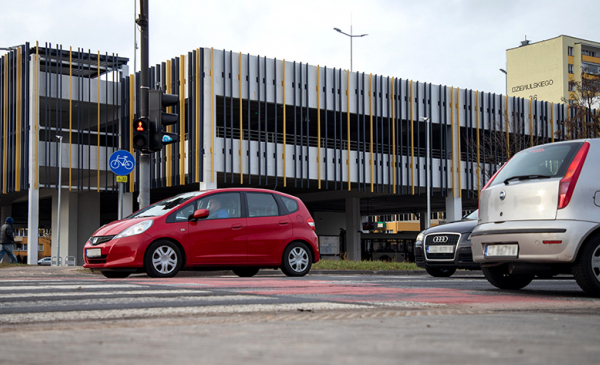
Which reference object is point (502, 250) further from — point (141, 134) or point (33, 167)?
point (33, 167)

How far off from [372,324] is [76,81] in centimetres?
3478

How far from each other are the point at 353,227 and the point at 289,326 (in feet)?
143

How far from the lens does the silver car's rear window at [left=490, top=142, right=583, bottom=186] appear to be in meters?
7.79

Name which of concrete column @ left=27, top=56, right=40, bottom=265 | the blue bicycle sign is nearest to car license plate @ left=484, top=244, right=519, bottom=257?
the blue bicycle sign

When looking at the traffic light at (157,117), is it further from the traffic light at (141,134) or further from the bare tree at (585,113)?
the bare tree at (585,113)

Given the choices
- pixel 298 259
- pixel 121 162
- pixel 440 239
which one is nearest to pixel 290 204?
pixel 298 259

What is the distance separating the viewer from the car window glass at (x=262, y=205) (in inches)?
479

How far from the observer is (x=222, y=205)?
39.0 feet

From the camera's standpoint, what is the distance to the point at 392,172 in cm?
3922

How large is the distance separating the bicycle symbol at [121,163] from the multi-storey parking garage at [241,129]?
16.6 m

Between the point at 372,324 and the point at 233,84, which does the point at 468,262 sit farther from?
the point at 233,84

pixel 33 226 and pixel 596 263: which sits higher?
pixel 596 263

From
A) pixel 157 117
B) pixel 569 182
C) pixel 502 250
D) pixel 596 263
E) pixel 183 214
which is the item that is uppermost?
pixel 157 117

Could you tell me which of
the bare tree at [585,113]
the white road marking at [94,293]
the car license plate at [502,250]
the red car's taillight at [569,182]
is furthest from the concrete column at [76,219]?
the red car's taillight at [569,182]
